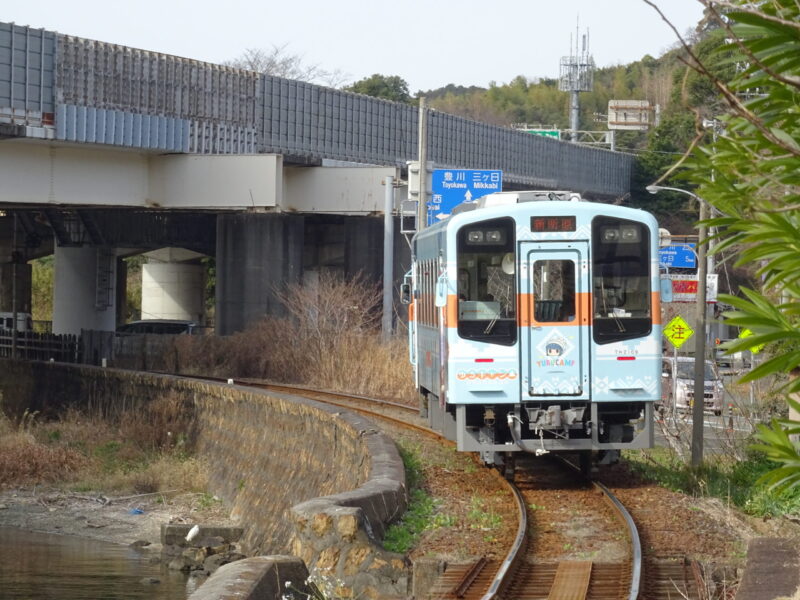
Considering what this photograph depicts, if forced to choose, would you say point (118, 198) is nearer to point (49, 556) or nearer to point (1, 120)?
point (1, 120)

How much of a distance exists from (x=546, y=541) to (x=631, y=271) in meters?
3.92

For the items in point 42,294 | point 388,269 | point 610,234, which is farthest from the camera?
point 42,294

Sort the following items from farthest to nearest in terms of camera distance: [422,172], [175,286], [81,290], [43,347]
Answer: [175,286] → [81,290] → [43,347] → [422,172]

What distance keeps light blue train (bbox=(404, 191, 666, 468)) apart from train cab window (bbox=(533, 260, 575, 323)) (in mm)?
11

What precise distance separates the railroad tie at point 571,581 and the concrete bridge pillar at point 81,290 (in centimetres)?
3449

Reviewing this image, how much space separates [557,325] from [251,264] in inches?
940

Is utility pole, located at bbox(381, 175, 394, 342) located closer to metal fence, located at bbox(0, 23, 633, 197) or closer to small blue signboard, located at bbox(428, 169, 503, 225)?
small blue signboard, located at bbox(428, 169, 503, 225)

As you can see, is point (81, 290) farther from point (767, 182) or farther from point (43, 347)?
point (767, 182)

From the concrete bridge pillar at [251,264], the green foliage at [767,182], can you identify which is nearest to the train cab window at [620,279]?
the green foliage at [767,182]

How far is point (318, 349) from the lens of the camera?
103ft

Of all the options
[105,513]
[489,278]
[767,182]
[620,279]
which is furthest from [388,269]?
[767,182]

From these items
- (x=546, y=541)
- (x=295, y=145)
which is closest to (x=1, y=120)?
(x=295, y=145)

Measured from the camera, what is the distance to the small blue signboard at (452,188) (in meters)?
28.8

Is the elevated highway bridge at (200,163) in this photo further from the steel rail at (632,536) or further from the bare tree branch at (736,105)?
the bare tree branch at (736,105)
